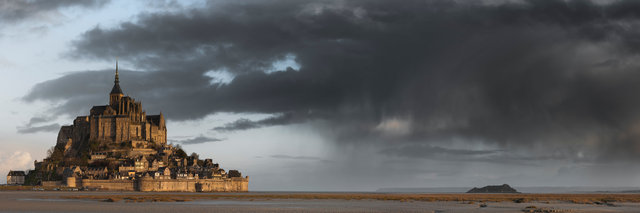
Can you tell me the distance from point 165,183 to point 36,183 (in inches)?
1474

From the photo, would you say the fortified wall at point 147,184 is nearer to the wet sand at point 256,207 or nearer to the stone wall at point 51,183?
the stone wall at point 51,183

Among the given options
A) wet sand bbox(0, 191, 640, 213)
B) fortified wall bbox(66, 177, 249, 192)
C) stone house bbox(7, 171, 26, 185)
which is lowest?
wet sand bbox(0, 191, 640, 213)

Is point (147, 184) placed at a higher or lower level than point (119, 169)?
lower

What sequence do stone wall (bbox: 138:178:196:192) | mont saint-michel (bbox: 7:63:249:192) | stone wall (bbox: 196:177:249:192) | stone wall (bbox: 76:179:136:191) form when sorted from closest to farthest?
1. stone wall (bbox: 76:179:136:191)
2. stone wall (bbox: 138:178:196:192)
3. mont saint-michel (bbox: 7:63:249:192)
4. stone wall (bbox: 196:177:249:192)

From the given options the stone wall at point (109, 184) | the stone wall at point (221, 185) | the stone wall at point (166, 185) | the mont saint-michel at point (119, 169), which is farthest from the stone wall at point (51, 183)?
the stone wall at point (221, 185)

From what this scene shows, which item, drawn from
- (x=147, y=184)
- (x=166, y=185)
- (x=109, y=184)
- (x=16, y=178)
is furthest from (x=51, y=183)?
(x=166, y=185)

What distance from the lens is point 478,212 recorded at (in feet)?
212

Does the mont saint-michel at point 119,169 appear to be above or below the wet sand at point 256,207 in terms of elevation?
above

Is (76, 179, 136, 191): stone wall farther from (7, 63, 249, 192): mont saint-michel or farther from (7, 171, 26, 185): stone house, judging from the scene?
(7, 171, 26, 185): stone house

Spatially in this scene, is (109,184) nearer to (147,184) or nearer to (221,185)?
(147,184)

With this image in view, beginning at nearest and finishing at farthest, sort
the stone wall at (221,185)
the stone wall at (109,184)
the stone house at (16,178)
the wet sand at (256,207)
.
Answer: the wet sand at (256,207)
the stone wall at (109,184)
the stone wall at (221,185)
the stone house at (16,178)

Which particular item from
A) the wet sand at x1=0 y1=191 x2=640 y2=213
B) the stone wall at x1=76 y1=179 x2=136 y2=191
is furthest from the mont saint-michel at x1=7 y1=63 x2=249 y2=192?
the wet sand at x1=0 y1=191 x2=640 y2=213

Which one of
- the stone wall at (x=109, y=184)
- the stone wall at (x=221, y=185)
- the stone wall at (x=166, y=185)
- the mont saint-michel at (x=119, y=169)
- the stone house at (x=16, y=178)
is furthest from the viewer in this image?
the stone house at (x=16, y=178)

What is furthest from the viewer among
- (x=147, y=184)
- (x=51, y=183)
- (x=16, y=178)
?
(x=16, y=178)
